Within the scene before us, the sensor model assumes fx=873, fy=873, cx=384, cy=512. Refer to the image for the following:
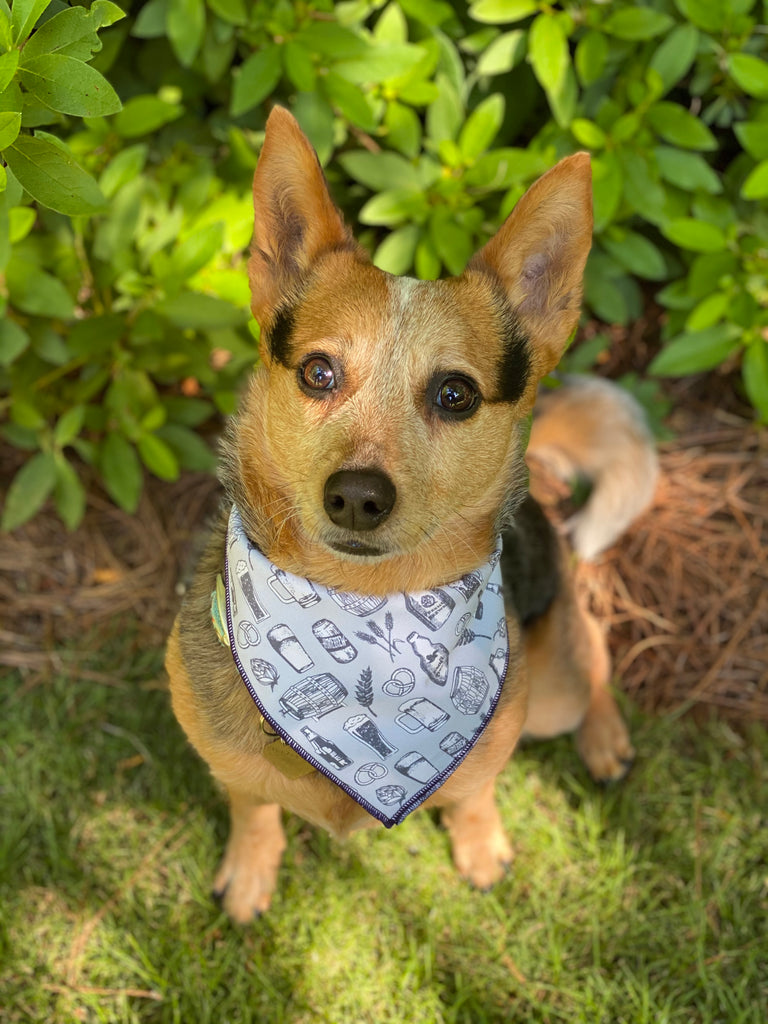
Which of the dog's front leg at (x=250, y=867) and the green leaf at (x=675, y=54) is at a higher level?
the green leaf at (x=675, y=54)

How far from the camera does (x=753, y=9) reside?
3414 millimetres

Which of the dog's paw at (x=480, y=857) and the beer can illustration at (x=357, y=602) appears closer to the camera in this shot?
the beer can illustration at (x=357, y=602)

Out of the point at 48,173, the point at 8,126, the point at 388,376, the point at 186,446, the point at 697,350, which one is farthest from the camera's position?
the point at 186,446

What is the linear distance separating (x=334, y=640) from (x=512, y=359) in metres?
0.91

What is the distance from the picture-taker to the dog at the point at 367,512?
2184 millimetres

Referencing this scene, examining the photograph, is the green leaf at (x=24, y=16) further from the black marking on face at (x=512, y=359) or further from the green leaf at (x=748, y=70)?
the green leaf at (x=748, y=70)

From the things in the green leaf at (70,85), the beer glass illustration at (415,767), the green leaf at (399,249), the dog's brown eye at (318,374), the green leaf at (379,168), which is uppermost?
the green leaf at (70,85)

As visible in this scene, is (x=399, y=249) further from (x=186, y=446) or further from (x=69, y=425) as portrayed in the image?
(x=69, y=425)

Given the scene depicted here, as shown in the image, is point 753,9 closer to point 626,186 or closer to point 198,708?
point 626,186

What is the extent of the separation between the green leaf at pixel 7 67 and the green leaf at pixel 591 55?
2.27 metres

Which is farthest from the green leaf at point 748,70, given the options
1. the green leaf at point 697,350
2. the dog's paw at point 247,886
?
the dog's paw at point 247,886

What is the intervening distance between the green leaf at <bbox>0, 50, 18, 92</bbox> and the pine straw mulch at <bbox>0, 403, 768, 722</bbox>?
253 cm

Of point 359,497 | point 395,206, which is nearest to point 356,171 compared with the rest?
point 395,206

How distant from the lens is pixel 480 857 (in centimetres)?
331
